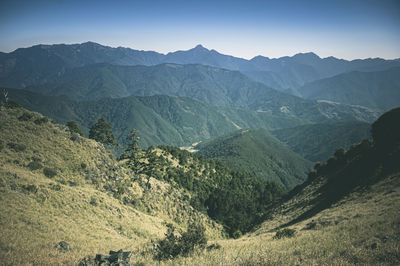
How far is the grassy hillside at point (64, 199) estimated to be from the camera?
42.9 feet

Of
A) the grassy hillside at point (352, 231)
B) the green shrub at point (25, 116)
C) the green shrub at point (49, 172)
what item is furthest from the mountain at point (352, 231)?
the green shrub at point (25, 116)

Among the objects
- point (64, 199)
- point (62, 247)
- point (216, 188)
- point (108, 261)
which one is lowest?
point (216, 188)

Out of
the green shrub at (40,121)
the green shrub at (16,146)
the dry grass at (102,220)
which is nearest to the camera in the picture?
the dry grass at (102,220)

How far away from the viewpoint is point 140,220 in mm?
28281

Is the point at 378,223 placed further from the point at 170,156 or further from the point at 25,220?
the point at 170,156

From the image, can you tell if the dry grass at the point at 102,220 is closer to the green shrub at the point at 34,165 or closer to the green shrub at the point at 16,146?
the green shrub at the point at 34,165

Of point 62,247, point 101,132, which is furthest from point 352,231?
point 101,132

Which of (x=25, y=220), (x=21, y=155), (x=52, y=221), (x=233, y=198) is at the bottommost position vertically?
(x=233, y=198)

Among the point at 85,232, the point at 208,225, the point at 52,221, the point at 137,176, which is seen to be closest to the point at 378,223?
the point at 85,232

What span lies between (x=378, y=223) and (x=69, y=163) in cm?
3668

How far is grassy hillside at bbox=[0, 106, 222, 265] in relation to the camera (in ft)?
42.9

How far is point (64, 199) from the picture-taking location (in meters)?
20.8

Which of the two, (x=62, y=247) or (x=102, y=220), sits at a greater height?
(x=62, y=247)

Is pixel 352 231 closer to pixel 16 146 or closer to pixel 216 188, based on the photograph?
pixel 16 146
